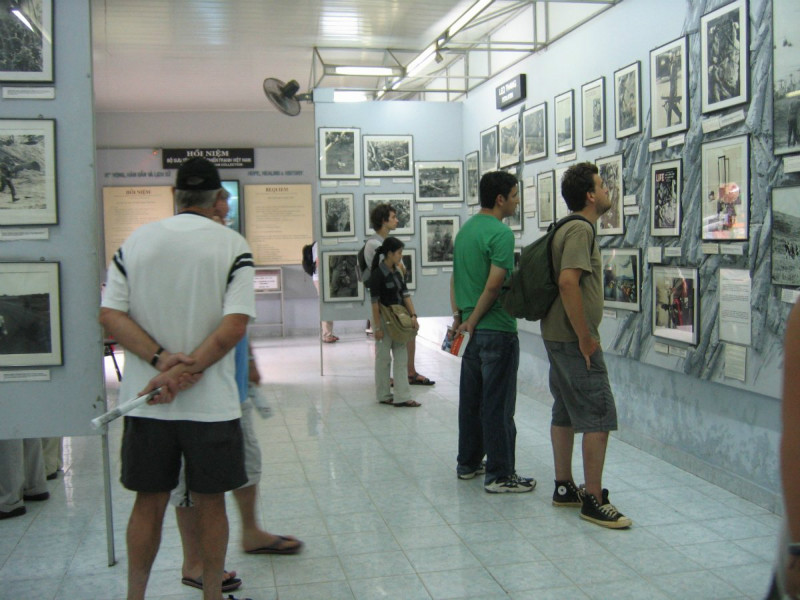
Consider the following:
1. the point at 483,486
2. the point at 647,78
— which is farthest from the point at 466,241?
the point at 647,78

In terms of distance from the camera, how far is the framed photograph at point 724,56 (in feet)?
13.1

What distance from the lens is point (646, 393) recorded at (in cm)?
519

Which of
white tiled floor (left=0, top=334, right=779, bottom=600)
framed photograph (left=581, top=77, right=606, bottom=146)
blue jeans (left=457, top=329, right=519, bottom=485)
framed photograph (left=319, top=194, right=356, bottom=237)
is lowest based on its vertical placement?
white tiled floor (left=0, top=334, right=779, bottom=600)

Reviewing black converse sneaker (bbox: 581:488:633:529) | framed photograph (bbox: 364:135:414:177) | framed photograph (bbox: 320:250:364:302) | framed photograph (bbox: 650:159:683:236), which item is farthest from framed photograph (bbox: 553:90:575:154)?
black converse sneaker (bbox: 581:488:633:529)

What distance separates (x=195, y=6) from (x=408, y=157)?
8.53 feet

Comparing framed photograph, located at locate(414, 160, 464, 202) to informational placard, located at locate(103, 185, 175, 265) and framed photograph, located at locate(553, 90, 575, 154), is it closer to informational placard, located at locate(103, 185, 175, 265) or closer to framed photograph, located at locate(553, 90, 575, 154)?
framed photograph, located at locate(553, 90, 575, 154)

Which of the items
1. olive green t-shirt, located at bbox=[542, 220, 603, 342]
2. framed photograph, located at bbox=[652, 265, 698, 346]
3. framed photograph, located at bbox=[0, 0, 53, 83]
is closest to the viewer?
framed photograph, located at bbox=[0, 0, 53, 83]

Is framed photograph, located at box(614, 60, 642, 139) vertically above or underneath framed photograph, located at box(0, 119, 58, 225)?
above

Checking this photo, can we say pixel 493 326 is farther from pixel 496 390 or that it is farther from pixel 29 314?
pixel 29 314

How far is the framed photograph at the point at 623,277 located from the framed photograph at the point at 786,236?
1287mm

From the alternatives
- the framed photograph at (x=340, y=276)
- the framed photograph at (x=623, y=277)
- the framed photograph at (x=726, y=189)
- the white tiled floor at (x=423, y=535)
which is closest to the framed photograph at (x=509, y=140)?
the framed photograph at (x=340, y=276)

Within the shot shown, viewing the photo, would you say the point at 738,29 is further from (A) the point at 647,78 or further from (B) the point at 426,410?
(B) the point at 426,410

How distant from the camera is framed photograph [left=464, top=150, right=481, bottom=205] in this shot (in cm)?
829

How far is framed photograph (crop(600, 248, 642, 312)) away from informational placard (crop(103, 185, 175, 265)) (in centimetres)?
919
